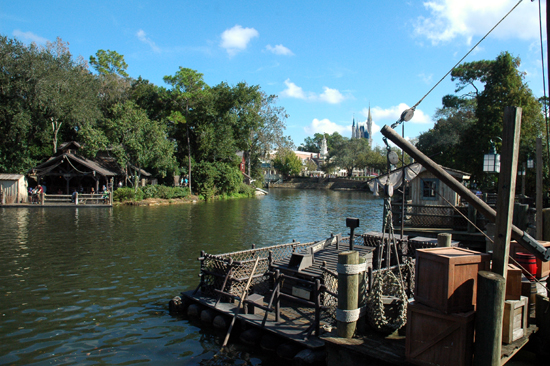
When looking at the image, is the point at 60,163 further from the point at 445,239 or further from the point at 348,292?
the point at 445,239

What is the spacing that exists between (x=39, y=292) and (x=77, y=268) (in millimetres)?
2731

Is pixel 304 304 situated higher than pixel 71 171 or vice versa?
pixel 71 171

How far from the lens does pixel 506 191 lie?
5266 mm

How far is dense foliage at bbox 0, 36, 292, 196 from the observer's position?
3806 cm

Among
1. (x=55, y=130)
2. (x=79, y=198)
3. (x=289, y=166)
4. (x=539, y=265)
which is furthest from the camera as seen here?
(x=289, y=166)

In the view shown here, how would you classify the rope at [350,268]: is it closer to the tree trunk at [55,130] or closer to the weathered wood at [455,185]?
the weathered wood at [455,185]

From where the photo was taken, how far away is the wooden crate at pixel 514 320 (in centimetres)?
588

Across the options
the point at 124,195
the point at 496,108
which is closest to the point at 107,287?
the point at 124,195

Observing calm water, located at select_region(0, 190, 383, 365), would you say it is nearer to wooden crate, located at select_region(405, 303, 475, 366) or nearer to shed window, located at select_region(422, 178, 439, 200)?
wooden crate, located at select_region(405, 303, 475, 366)

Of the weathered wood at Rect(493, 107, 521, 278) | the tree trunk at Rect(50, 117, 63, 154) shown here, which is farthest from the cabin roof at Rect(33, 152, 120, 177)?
the weathered wood at Rect(493, 107, 521, 278)

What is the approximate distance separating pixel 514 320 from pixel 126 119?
139 feet

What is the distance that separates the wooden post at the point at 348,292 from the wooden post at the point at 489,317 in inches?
78.4

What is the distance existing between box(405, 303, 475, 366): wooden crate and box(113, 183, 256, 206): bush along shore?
37614 millimetres

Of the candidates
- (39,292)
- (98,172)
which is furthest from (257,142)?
(39,292)
